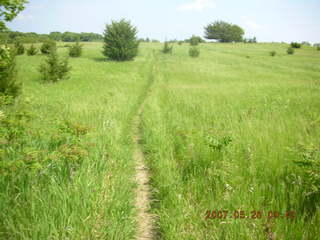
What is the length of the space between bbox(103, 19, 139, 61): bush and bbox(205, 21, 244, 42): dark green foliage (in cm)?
8122

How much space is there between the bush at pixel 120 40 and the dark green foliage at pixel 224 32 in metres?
81.2

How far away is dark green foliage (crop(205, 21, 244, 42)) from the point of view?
97562mm

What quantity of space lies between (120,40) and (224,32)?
8485 centimetres

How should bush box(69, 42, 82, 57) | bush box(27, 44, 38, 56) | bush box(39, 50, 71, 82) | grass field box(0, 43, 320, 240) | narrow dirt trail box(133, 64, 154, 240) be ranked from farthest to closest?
bush box(69, 42, 82, 57), bush box(27, 44, 38, 56), bush box(39, 50, 71, 82), narrow dirt trail box(133, 64, 154, 240), grass field box(0, 43, 320, 240)

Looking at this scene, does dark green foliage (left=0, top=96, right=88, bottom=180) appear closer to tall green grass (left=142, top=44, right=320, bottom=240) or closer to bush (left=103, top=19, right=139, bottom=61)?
tall green grass (left=142, top=44, right=320, bottom=240)

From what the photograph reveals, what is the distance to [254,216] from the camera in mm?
2371

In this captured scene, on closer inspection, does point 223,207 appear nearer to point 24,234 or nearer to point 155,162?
point 155,162

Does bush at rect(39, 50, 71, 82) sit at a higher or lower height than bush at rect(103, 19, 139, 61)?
lower

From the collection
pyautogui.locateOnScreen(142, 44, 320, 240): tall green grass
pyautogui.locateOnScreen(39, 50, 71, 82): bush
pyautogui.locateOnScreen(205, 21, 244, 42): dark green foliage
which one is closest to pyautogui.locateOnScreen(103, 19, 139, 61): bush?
pyautogui.locateOnScreen(39, 50, 71, 82): bush

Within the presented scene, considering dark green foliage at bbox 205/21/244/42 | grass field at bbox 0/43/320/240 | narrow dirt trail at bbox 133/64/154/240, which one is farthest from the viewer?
dark green foliage at bbox 205/21/244/42

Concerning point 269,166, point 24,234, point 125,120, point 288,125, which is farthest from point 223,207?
point 125,120

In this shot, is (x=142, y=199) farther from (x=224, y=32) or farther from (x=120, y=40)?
(x=224, y=32)

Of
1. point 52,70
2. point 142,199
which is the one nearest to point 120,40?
point 52,70

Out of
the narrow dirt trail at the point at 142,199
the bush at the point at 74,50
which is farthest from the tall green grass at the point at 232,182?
the bush at the point at 74,50
